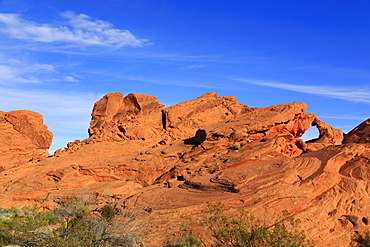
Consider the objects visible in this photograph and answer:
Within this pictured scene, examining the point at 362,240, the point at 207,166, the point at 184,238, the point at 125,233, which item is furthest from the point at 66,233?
the point at 207,166

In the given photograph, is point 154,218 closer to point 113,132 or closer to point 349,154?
point 349,154

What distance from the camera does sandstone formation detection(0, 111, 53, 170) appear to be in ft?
135

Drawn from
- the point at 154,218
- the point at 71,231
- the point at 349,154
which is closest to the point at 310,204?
the point at 349,154

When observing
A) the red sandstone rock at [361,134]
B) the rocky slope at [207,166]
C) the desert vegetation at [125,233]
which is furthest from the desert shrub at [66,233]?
the red sandstone rock at [361,134]

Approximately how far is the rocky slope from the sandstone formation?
0.80 feet

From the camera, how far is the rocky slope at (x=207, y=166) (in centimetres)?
1706

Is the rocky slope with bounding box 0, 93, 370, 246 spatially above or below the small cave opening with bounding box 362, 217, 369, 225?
above

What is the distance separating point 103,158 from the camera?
118 ft

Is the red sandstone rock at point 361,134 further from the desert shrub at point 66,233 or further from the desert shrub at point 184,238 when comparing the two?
the desert shrub at point 66,233

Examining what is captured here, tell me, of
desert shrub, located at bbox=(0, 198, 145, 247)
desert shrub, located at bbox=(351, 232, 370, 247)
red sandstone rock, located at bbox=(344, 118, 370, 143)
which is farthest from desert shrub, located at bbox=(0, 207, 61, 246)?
red sandstone rock, located at bbox=(344, 118, 370, 143)

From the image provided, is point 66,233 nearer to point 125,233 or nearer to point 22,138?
point 125,233

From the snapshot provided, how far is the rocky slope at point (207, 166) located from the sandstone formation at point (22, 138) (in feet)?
0.80

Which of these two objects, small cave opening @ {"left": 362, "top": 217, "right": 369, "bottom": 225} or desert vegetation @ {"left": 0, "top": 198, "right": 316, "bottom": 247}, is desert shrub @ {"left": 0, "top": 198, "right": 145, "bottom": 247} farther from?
small cave opening @ {"left": 362, "top": 217, "right": 369, "bottom": 225}

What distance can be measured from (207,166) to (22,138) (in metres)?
28.6
